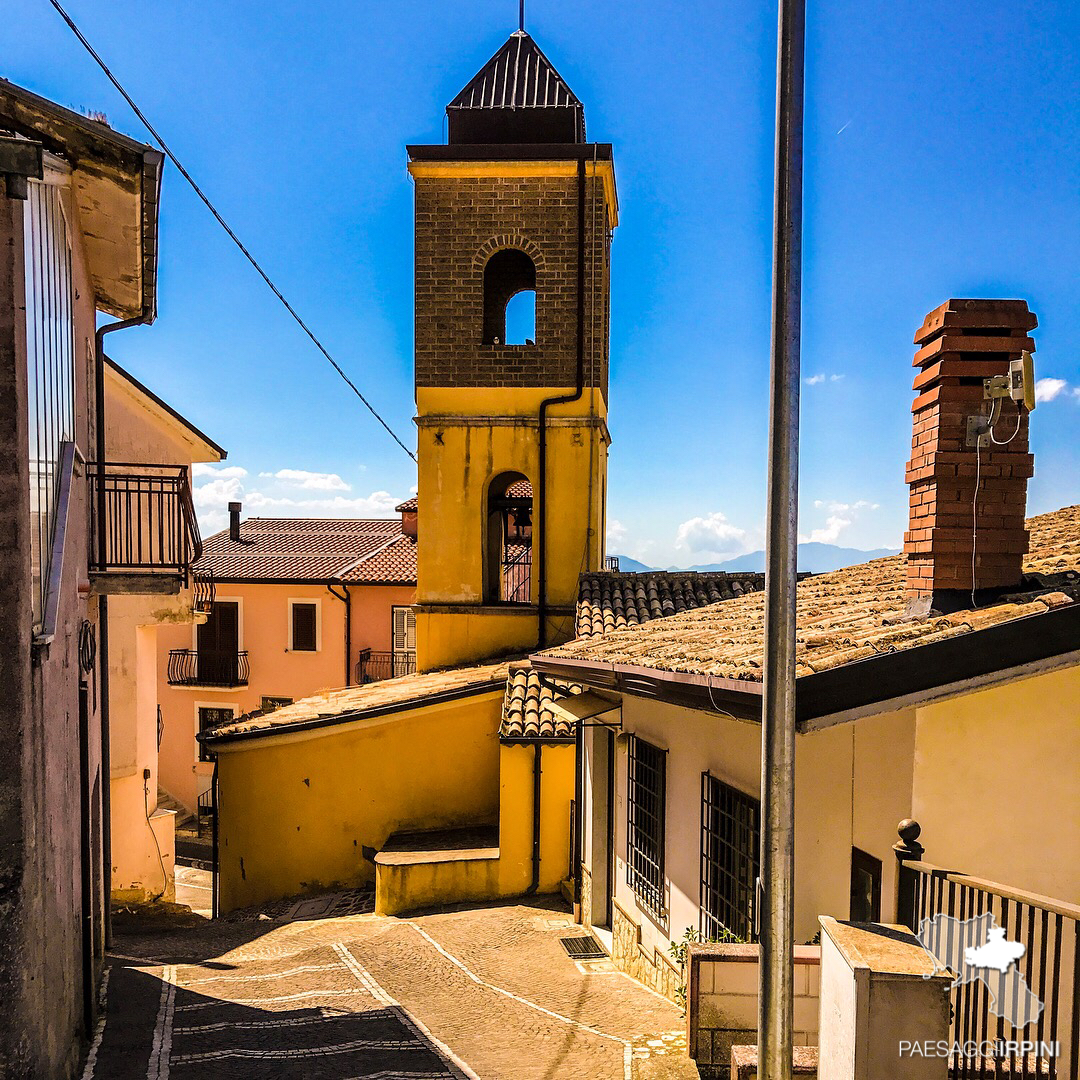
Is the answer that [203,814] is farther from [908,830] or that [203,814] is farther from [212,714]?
[908,830]

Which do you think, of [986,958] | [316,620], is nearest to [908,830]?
[986,958]

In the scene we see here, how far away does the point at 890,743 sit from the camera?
4.25 m

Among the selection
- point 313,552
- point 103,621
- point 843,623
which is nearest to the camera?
point 843,623

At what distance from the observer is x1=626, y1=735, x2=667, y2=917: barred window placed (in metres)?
7.22

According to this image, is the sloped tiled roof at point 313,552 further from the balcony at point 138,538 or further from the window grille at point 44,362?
the window grille at point 44,362

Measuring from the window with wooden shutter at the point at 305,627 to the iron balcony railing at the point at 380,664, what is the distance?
1.56 metres

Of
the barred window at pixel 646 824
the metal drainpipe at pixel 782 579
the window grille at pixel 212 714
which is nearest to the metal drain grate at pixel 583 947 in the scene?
the barred window at pixel 646 824

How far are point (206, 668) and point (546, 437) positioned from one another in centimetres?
1606

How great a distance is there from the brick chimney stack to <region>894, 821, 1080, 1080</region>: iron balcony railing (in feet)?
4.57

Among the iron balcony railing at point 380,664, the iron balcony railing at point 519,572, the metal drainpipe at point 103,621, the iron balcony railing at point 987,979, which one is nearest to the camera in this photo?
the iron balcony railing at point 987,979

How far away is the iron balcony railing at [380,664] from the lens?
83.5ft

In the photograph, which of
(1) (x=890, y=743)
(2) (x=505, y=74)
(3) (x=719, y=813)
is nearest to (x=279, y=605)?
(2) (x=505, y=74)

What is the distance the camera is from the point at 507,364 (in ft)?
47.4

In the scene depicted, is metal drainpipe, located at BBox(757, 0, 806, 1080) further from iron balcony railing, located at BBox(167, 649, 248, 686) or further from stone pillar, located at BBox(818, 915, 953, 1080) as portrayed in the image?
iron balcony railing, located at BBox(167, 649, 248, 686)
